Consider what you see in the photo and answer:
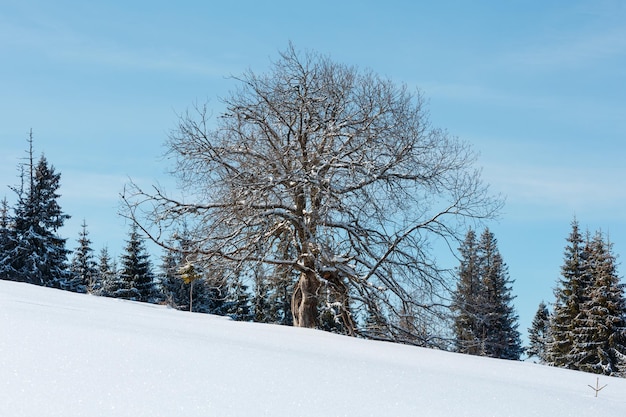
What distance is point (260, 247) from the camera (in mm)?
13688

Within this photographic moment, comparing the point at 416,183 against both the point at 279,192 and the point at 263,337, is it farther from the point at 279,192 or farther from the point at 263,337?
the point at 263,337

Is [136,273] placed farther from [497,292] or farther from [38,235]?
[497,292]

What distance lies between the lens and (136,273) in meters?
34.6

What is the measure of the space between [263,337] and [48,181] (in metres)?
27.7

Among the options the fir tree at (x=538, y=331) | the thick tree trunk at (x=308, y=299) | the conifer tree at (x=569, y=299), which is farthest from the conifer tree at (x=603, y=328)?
the thick tree trunk at (x=308, y=299)

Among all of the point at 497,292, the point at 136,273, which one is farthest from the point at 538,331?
the point at 136,273

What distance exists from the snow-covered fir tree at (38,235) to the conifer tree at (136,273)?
154 inches

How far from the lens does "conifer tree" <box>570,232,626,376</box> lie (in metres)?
29.6

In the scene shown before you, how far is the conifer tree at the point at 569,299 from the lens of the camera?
31250 mm

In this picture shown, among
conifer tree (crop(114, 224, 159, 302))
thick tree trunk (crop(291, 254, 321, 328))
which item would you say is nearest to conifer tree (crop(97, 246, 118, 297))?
conifer tree (crop(114, 224, 159, 302))

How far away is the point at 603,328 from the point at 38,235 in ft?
90.0

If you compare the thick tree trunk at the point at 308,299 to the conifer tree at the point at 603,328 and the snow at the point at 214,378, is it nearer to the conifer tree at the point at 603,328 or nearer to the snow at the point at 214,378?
the snow at the point at 214,378

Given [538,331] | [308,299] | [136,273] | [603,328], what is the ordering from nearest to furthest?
[308,299]
[603,328]
[136,273]
[538,331]

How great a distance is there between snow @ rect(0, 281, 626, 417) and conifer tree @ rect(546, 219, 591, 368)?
26.3 meters
